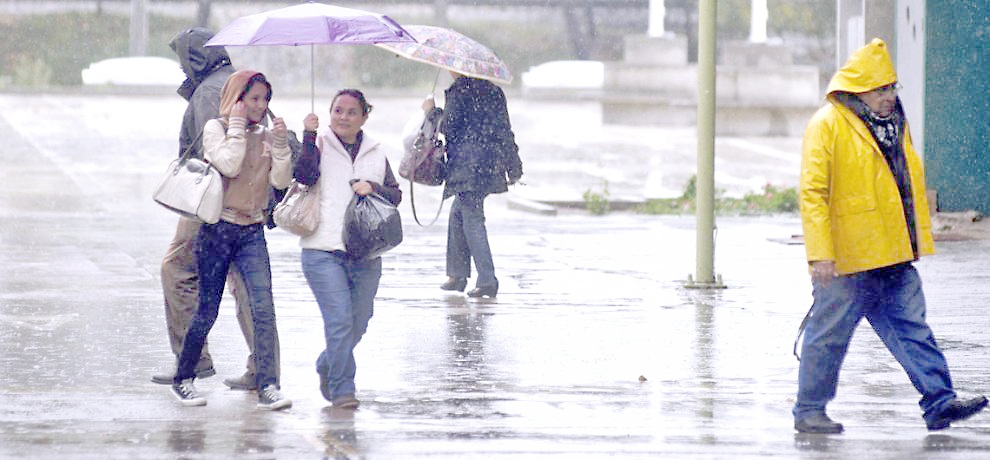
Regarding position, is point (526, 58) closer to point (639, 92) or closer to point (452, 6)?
point (452, 6)

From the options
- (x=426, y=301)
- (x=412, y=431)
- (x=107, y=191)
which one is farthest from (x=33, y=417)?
(x=107, y=191)

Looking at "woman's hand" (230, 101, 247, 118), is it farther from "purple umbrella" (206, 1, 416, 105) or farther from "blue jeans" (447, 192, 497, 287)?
"blue jeans" (447, 192, 497, 287)

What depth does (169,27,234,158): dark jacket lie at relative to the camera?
8.40 meters

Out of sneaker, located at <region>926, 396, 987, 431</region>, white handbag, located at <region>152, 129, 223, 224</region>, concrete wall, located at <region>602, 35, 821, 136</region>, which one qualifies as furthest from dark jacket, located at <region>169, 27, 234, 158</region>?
concrete wall, located at <region>602, 35, 821, 136</region>

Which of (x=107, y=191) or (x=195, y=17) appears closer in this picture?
(x=107, y=191)

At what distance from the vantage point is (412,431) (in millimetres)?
7461

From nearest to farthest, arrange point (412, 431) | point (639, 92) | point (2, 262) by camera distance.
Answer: point (412, 431)
point (2, 262)
point (639, 92)

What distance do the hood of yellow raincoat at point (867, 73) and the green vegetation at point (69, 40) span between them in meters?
41.1

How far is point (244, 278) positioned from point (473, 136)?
162 inches

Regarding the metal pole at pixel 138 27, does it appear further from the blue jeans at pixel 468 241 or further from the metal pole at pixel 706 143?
the metal pole at pixel 706 143

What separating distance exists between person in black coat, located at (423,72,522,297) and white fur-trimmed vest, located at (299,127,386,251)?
3753 mm

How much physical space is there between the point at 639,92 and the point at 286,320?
27774 millimetres

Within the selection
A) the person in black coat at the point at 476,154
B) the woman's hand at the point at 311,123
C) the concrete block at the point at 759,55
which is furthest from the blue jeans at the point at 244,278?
the concrete block at the point at 759,55

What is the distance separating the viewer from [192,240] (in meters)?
8.53
